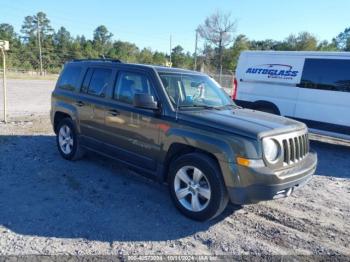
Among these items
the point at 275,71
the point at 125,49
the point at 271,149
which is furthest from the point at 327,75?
the point at 125,49

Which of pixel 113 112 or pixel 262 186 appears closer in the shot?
pixel 262 186

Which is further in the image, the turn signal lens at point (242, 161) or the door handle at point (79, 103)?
the door handle at point (79, 103)

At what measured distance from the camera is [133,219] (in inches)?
164

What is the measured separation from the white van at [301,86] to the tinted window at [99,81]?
207 inches

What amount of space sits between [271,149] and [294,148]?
0.52m

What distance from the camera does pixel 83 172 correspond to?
582 centimetres

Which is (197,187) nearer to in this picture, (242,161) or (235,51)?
(242,161)

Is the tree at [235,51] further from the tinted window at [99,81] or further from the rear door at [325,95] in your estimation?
the tinted window at [99,81]

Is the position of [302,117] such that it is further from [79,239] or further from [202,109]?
[79,239]

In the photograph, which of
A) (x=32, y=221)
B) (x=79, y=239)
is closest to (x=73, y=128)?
(x=32, y=221)

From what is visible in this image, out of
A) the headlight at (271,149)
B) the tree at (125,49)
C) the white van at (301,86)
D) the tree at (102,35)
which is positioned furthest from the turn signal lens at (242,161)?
the tree at (102,35)

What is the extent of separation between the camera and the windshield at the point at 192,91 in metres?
4.70

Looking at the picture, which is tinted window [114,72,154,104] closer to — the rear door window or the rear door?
the rear door window

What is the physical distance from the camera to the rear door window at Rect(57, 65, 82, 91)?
20.4 ft
